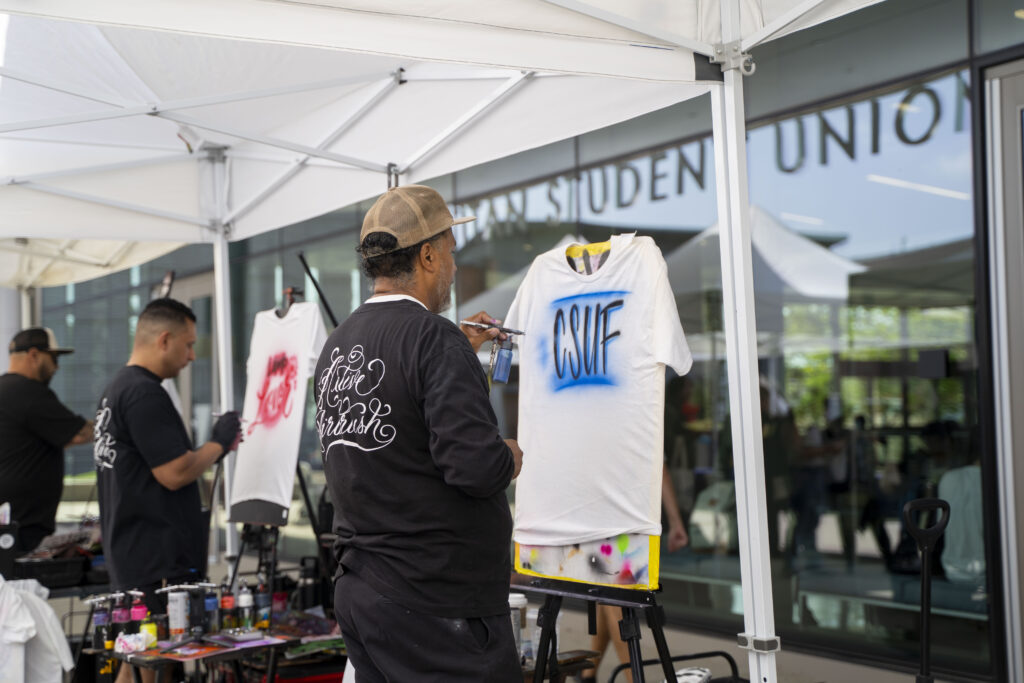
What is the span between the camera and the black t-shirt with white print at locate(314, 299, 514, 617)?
6.58ft

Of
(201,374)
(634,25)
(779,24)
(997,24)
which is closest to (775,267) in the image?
(997,24)

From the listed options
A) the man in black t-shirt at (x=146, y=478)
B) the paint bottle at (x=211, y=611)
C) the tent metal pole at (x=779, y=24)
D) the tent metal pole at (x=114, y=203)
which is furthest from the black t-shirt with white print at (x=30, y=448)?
the tent metal pole at (x=779, y=24)

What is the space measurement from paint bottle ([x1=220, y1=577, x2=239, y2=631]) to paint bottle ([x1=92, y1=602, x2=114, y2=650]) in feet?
1.39

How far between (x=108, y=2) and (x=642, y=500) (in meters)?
1.93

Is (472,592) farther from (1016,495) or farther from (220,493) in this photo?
(220,493)

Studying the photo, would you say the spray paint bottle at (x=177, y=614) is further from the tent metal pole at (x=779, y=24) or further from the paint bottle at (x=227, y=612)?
the tent metal pole at (x=779, y=24)

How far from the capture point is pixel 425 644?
203 cm

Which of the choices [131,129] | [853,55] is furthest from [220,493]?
[853,55]

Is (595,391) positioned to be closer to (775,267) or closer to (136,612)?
(136,612)

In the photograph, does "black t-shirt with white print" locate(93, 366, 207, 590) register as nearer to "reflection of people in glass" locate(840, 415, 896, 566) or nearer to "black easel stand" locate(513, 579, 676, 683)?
"black easel stand" locate(513, 579, 676, 683)

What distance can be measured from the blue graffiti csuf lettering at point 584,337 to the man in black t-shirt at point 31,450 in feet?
9.55

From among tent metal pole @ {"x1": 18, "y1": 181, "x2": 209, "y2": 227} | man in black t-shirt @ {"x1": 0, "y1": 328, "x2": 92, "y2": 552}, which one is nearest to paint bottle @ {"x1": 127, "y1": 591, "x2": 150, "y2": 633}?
man in black t-shirt @ {"x1": 0, "y1": 328, "x2": 92, "y2": 552}

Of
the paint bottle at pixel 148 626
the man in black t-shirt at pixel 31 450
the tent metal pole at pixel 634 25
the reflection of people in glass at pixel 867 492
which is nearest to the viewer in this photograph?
the tent metal pole at pixel 634 25

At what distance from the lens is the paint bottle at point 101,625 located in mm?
3723
